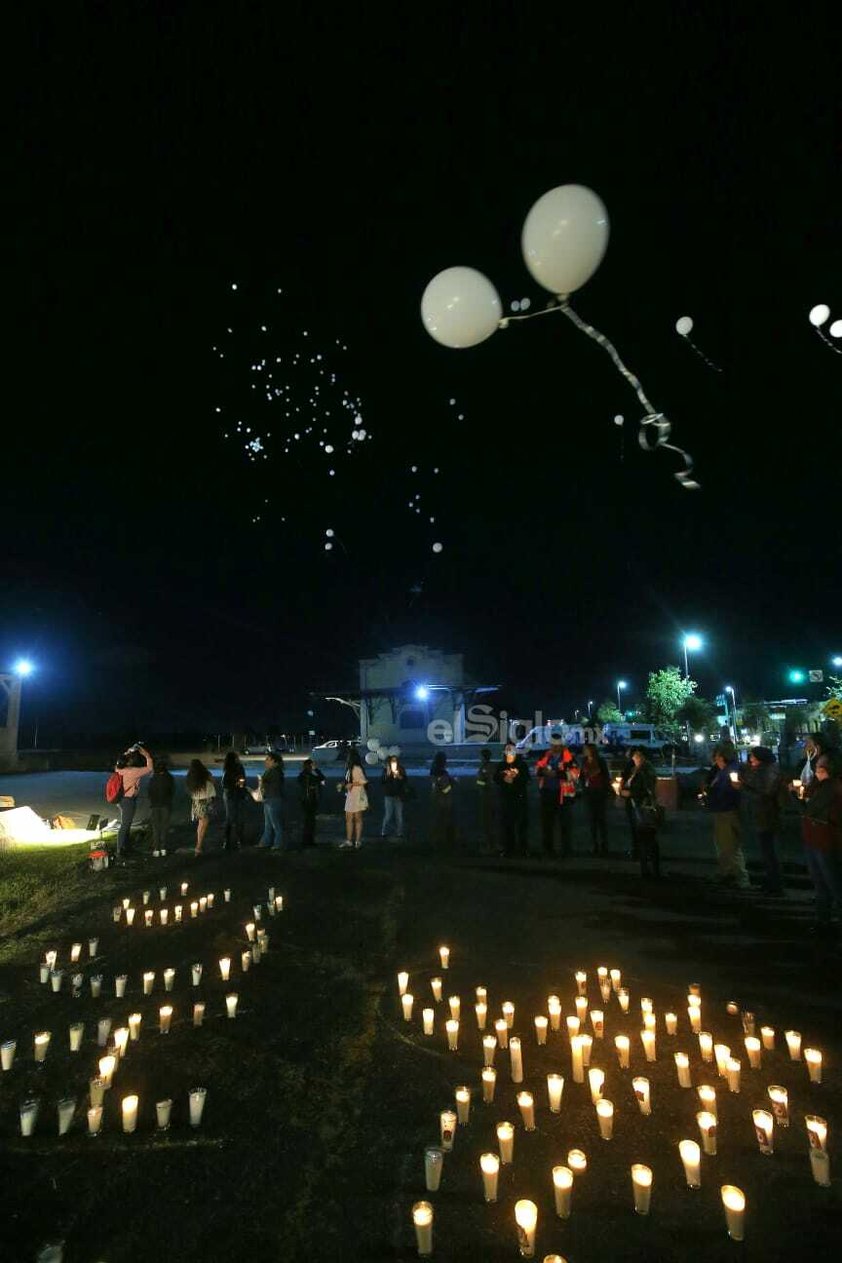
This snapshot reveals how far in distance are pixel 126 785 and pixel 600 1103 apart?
9.53 metres

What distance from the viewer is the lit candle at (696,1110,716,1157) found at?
11.2 ft

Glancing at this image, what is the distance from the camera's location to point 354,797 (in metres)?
11.7

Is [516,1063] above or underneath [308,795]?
underneath

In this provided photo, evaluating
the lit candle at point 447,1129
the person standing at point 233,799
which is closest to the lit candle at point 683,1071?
the lit candle at point 447,1129

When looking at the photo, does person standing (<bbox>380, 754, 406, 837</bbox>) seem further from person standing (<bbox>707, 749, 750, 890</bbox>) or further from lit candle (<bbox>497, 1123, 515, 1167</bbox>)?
lit candle (<bbox>497, 1123, 515, 1167</bbox>)

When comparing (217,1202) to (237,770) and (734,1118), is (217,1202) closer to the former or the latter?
(734,1118)

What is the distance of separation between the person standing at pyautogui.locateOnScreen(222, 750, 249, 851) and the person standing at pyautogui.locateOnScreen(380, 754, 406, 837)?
8.33 ft

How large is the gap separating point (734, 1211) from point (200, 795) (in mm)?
10119

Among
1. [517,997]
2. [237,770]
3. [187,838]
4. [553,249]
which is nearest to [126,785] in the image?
[237,770]

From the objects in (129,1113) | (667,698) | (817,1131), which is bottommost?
(129,1113)

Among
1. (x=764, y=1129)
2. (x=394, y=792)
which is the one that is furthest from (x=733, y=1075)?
(x=394, y=792)

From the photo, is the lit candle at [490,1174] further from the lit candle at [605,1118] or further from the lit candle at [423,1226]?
the lit candle at [605,1118]

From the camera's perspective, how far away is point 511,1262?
2746 millimetres

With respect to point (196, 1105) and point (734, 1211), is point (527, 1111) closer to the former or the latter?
point (734, 1211)
